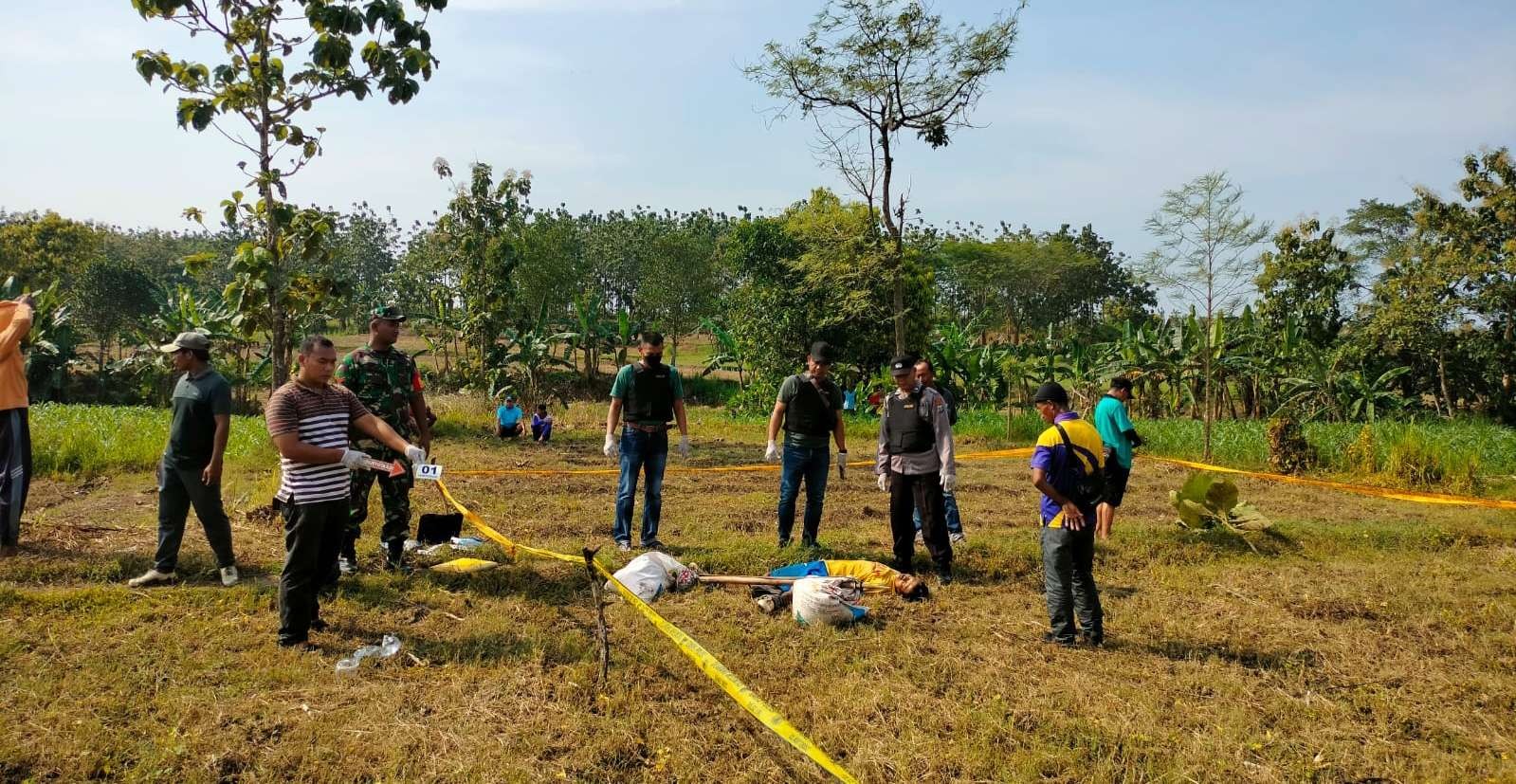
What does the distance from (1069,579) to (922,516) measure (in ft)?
5.00

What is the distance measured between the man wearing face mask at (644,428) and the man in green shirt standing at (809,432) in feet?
2.93

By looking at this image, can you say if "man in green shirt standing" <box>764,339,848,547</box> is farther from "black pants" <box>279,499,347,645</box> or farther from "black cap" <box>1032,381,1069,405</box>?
"black pants" <box>279,499,347,645</box>

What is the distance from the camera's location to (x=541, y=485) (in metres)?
10.2

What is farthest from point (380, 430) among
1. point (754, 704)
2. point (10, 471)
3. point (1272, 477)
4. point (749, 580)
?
point (1272, 477)

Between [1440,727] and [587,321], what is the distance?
22.8 meters

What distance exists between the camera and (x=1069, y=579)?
504 cm

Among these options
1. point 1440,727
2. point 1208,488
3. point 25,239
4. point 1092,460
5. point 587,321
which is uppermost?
point 25,239

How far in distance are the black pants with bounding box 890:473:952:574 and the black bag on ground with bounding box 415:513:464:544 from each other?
12.0 feet

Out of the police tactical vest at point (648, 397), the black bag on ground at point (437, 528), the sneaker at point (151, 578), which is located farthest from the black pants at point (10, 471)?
the police tactical vest at point (648, 397)

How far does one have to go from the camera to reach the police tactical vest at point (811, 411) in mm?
6832

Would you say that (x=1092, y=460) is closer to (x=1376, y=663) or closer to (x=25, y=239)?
(x=1376, y=663)

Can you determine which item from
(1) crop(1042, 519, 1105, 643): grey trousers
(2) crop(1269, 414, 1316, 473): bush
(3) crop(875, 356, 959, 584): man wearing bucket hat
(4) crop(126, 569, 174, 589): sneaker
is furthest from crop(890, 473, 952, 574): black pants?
(2) crop(1269, 414, 1316, 473): bush

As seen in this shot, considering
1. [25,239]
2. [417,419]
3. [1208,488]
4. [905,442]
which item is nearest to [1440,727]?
[905,442]

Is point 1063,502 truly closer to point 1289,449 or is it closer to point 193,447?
point 193,447
